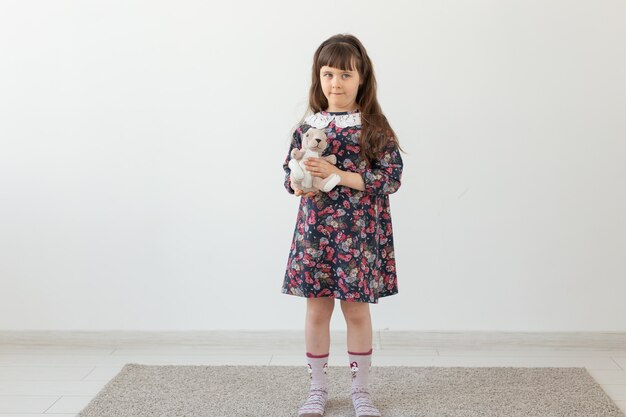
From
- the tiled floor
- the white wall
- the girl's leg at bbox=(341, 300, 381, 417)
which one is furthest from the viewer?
the white wall

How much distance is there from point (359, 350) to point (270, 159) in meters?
0.78

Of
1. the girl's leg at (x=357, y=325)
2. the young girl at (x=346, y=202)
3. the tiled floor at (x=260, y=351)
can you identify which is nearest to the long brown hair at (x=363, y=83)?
the young girl at (x=346, y=202)

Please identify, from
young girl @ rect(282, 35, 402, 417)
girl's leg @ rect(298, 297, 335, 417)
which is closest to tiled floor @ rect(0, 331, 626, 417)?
girl's leg @ rect(298, 297, 335, 417)

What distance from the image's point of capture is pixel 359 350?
1.99 meters

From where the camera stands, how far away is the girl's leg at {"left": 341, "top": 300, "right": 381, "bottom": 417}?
77.2 inches

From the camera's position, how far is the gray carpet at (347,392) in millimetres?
1989

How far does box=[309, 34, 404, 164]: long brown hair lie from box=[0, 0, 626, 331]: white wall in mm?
556

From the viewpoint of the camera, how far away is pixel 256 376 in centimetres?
227

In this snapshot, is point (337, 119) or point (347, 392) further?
point (347, 392)

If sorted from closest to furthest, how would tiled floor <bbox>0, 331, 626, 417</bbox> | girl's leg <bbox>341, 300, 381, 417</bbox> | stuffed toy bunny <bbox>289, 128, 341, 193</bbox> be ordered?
stuffed toy bunny <bbox>289, 128, 341, 193</bbox> < girl's leg <bbox>341, 300, 381, 417</bbox> < tiled floor <bbox>0, 331, 626, 417</bbox>

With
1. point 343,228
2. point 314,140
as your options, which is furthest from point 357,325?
point 314,140

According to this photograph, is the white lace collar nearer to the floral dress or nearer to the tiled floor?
the floral dress

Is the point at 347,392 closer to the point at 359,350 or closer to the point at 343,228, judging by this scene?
the point at 359,350

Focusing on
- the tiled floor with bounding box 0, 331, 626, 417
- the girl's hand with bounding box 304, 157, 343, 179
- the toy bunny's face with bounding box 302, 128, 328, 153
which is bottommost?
the tiled floor with bounding box 0, 331, 626, 417
